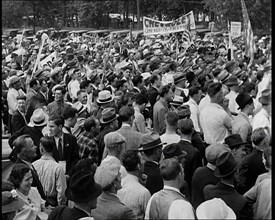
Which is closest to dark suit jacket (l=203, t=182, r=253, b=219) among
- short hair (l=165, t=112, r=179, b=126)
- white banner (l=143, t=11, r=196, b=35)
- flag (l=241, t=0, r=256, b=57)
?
short hair (l=165, t=112, r=179, b=126)

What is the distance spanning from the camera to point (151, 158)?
5961 millimetres

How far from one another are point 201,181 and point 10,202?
1759mm

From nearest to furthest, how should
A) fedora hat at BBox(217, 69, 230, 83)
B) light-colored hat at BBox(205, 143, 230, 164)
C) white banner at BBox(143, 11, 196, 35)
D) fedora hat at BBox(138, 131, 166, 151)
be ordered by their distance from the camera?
light-colored hat at BBox(205, 143, 230, 164), fedora hat at BBox(138, 131, 166, 151), fedora hat at BBox(217, 69, 230, 83), white banner at BBox(143, 11, 196, 35)

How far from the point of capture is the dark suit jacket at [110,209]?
462cm

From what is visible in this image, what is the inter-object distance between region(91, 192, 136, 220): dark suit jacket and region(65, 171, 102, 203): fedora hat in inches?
9.4

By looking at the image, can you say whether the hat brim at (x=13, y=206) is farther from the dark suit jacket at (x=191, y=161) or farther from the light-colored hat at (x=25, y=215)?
the dark suit jacket at (x=191, y=161)

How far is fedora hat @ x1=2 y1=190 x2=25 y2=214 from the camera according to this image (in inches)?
181

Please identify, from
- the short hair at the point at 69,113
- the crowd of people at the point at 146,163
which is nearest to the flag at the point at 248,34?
the crowd of people at the point at 146,163

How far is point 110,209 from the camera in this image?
15.4ft

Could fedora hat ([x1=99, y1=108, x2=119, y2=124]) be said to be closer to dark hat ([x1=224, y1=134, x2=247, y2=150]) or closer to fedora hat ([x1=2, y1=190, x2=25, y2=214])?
dark hat ([x1=224, y1=134, x2=247, y2=150])

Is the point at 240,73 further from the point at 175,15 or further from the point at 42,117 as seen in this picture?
the point at 175,15

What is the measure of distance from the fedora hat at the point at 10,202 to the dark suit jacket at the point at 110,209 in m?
0.60

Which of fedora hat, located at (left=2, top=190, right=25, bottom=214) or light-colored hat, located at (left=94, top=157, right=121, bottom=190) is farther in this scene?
light-colored hat, located at (left=94, top=157, right=121, bottom=190)

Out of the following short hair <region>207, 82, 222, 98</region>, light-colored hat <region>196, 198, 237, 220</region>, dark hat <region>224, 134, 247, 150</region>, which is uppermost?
short hair <region>207, 82, 222, 98</region>
